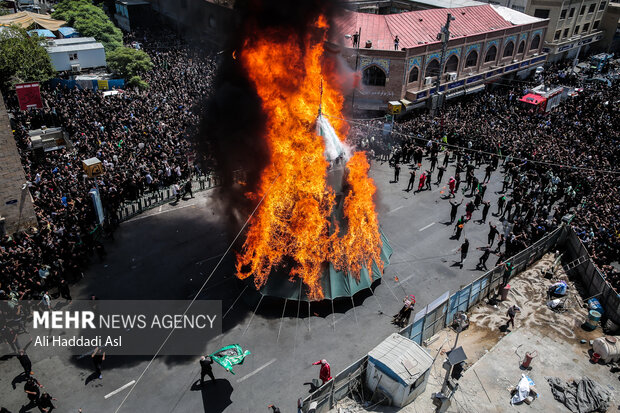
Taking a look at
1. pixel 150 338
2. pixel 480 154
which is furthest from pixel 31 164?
pixel 480 154

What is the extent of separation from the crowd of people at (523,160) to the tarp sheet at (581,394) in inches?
207

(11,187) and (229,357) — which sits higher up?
(11,187)

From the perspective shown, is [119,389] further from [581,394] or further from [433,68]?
[433,68]

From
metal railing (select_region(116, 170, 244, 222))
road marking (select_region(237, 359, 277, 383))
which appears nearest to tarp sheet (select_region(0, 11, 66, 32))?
metal railing (select_region(116, 170, 244, 222))

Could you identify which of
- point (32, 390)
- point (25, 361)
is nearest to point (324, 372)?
point (32, 390)

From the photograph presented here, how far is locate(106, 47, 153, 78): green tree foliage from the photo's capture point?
36.3 m

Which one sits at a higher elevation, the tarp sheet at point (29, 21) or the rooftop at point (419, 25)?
the rooftop at point (419, 25)

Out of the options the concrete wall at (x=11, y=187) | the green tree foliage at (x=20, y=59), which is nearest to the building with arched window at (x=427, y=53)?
the concrete wall at (x=11, y=187)

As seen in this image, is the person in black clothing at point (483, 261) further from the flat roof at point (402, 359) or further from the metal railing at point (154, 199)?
the metal railing at point (154, 199)

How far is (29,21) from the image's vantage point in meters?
43.7

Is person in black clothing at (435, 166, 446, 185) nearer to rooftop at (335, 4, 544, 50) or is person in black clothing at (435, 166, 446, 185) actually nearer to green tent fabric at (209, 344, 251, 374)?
rooftop at (335, 4, 544, 50)

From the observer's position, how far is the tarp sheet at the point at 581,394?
12.1 meters

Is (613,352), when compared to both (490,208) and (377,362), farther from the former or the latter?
(490,208)

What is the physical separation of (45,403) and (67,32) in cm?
4390
